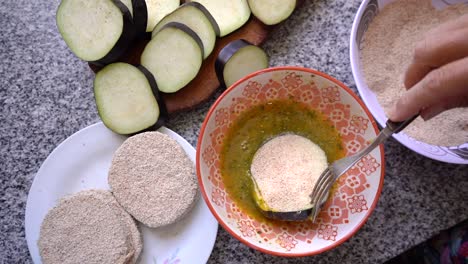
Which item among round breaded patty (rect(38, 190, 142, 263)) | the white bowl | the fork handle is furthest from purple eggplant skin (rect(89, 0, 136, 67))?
the fork handle

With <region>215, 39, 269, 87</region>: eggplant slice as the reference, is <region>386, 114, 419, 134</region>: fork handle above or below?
above

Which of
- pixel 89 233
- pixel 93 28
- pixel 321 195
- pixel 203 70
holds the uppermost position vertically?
pixel 93 28

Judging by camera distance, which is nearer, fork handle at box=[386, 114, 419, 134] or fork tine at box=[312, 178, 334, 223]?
fork handle at box=[386, 114, 419, 134]

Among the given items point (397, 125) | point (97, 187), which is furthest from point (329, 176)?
point (97, 187)

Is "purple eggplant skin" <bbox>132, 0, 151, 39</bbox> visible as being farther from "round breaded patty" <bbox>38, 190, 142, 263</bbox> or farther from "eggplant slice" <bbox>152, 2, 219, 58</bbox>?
"round breaded patty" <bbox>38, 190, 142, 263</bbox>

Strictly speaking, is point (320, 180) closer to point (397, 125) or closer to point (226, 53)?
point (397, 125)

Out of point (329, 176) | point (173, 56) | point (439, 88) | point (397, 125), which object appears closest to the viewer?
point (439, 88)
